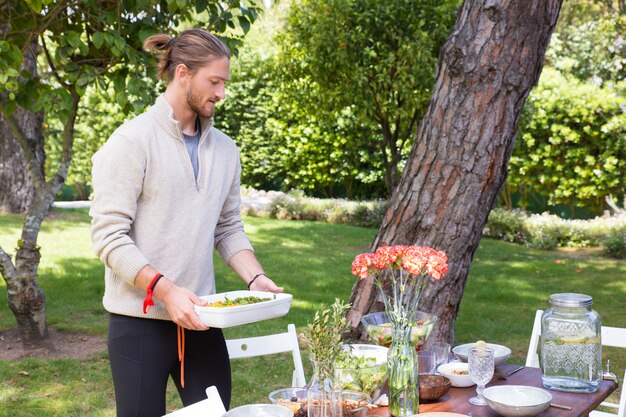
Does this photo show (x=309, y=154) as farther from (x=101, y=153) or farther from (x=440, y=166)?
(x=101, y=153)

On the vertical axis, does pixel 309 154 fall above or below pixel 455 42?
below

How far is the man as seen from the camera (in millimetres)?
2160

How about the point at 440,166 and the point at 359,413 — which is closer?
the point at 359,413

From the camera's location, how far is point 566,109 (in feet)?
36.1

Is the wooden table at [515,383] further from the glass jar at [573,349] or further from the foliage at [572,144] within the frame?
the foliage at [572,144]

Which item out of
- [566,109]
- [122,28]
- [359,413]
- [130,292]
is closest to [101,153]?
[130,292]

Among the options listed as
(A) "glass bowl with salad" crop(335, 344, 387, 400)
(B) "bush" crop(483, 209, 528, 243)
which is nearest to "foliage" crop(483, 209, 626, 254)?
(B) "bush" crop(483, 209, 528, 243)

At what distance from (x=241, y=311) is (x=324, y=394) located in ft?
1.11

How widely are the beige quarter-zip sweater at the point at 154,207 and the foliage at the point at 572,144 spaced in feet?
28.9

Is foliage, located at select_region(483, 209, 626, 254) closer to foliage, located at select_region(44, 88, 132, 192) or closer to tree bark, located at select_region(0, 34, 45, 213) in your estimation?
tree bark, located at select_region(0, 34, 45, 213)

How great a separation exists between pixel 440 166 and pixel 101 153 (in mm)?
2325

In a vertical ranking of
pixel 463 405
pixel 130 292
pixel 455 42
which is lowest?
pixel 463 405

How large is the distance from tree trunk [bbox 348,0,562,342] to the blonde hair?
2.04 meters

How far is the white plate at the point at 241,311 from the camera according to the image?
6.80 feet
